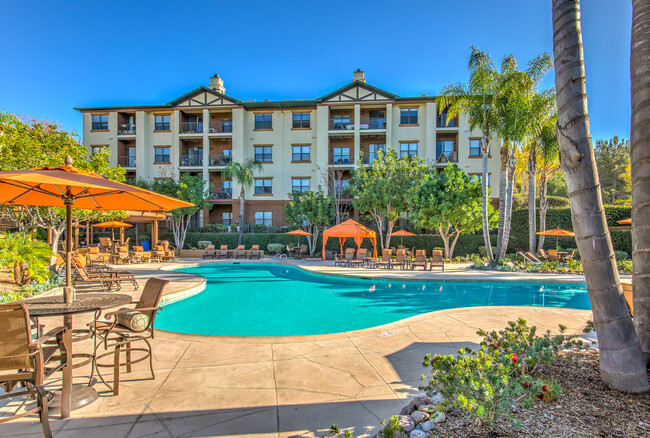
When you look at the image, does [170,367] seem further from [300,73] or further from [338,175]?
[338,175]

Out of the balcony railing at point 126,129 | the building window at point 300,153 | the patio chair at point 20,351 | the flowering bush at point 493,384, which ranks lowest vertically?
the flowering bush at point 493,384

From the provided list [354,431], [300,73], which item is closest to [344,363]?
[354,431]

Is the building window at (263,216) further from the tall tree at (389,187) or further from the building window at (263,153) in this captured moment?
the tall tree at (389,187)

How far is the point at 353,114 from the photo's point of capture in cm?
3052

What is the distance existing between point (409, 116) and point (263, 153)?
527 inches

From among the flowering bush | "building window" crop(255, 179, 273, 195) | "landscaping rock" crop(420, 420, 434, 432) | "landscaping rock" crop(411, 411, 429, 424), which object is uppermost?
"building window" crop(255, 179, 273, 195)

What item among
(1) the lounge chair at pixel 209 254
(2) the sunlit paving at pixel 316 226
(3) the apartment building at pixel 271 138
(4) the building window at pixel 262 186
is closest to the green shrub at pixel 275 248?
(2) the sunlit paving at pixel 316 226

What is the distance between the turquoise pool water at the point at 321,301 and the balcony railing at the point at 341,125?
57.7 ft

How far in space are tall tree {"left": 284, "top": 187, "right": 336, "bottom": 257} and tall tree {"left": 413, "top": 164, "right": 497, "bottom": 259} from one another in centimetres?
707

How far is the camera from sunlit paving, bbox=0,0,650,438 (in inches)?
118

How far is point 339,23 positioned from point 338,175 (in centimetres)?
1808

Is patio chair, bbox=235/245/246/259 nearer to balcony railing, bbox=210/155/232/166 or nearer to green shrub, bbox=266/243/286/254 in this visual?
green shrub, bbox=266/243/286/254

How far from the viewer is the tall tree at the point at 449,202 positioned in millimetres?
18859

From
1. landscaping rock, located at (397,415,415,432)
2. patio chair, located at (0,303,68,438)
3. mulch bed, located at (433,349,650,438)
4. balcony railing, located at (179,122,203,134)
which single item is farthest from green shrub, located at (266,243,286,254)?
mulch bed, located at (433,349,650,438)
